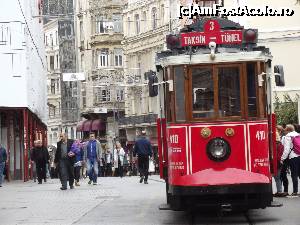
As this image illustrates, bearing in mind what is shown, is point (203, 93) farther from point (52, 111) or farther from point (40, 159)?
point (52, 111)

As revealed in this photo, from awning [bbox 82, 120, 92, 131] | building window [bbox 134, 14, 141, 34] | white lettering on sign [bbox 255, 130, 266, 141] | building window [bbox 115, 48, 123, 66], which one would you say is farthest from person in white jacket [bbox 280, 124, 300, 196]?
building window [bbox 115, 48, 123, 66]

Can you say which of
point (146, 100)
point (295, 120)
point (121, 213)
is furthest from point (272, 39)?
point (121, 213)

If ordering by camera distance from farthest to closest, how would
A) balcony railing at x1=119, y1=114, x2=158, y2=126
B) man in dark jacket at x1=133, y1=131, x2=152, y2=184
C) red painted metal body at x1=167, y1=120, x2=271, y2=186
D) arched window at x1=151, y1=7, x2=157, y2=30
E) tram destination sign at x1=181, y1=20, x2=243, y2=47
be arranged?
arched window at x1=151, y1=7, x2=157, y2=30, balcony railing at x1=119, y1=114, x2=158, y2=126, man in dark jacket at x1=133, y1=131, x2=152, y2=184, tram destination sign at x1=181, y1=20, x2=243, y2=47, red painted metal body at x1=167, y1=120, x2=271, y2=186

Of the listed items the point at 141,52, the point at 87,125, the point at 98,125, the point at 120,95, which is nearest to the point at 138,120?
the point at 141,52

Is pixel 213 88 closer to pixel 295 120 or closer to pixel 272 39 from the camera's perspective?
pixel 295 120

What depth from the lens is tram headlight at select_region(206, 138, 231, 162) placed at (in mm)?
15672

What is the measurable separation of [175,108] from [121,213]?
3259mm

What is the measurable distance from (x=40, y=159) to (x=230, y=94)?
73.1 feet

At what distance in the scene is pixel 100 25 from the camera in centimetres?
8219

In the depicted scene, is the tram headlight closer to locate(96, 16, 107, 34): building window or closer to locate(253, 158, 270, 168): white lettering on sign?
locate(253, 158, 270, 168): white lettering on sign

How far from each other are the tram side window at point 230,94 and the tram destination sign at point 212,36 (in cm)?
53

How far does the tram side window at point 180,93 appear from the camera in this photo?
1586 cm

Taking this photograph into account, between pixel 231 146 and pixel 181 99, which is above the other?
pixel 181 99

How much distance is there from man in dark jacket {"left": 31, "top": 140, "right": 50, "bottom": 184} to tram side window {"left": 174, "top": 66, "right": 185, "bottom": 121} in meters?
21.2
